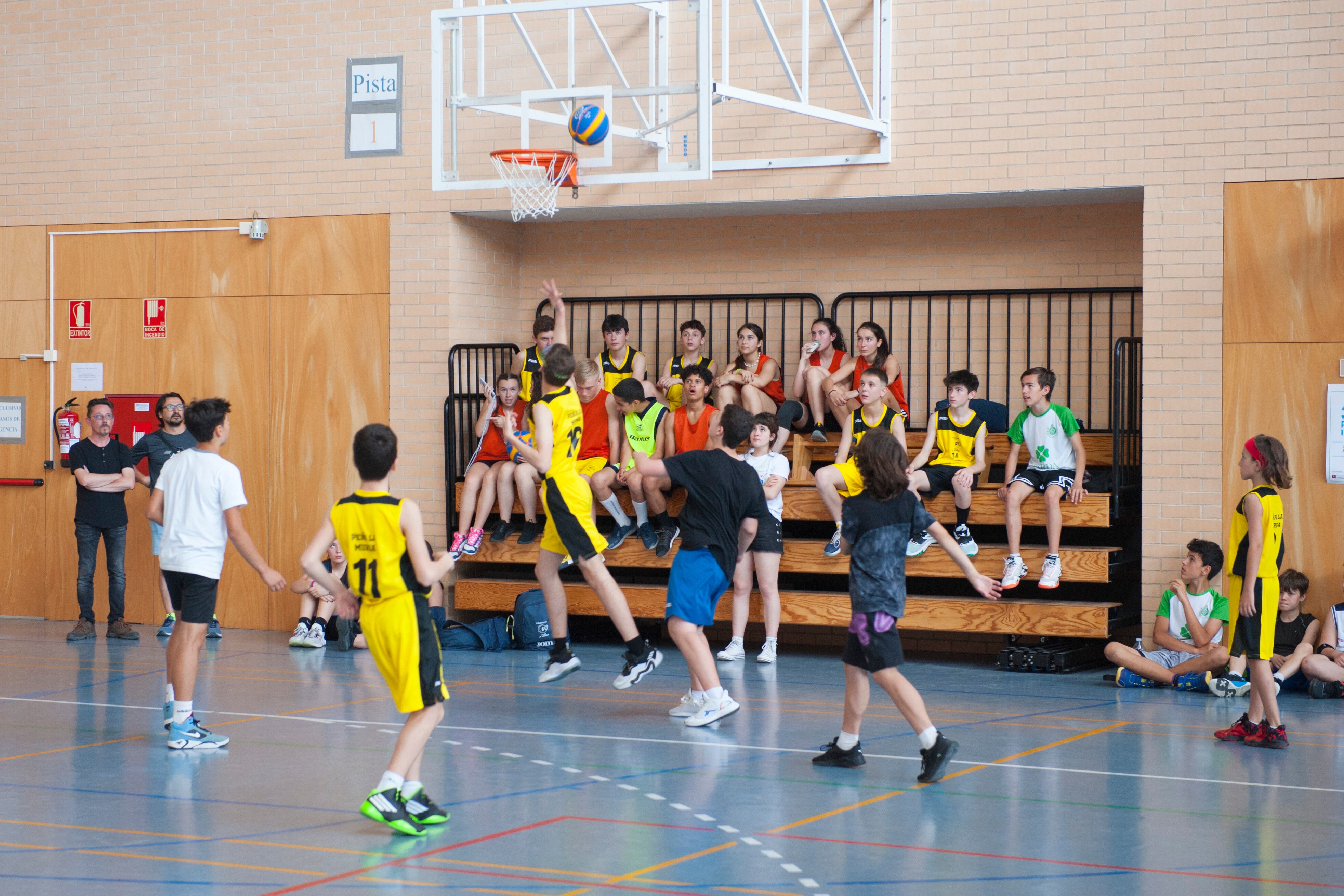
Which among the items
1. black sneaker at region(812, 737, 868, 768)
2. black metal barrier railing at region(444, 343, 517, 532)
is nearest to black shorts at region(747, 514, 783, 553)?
black metal barrier railing at region(444, 343, 517, 532)

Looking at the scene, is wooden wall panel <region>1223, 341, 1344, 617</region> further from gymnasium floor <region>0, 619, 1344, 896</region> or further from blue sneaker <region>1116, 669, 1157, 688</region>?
blue sneaker <region>1116, 669, 1157, 688</region>

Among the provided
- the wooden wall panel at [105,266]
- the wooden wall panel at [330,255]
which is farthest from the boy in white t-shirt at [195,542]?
the wooden wall panel at [105,266]

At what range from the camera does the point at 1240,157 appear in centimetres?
1045

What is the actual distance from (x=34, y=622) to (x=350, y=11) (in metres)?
6.59

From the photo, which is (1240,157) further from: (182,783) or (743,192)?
(182,783)

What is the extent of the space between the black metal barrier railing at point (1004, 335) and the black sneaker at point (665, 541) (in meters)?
2.50

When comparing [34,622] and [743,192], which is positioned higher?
[743,192]

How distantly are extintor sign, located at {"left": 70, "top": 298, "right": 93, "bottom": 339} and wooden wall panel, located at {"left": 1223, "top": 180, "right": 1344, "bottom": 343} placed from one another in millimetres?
10390

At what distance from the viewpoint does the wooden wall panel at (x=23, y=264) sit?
13.9 m

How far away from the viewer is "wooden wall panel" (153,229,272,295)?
13.2m

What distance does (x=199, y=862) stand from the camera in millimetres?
5328

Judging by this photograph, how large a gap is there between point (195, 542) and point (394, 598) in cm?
220

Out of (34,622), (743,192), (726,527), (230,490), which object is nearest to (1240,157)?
(743,192)

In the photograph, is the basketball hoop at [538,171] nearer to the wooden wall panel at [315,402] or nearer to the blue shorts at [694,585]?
the wooden wall panel at [315,402]
